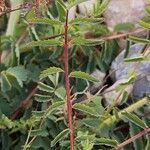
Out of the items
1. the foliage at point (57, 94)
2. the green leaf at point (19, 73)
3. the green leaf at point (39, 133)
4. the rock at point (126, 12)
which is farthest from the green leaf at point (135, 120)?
the rock at point (126, 12)

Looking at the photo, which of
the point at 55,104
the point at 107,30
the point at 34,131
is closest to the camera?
the point at 55,104

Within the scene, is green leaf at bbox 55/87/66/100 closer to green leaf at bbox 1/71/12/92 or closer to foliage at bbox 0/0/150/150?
foliage at bbox 0/0/150/150

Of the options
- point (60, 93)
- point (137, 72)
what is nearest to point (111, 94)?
point (137, 72)

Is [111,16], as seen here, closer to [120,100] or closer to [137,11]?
[137,11]

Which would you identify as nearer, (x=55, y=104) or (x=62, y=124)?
(x=55, y=104)

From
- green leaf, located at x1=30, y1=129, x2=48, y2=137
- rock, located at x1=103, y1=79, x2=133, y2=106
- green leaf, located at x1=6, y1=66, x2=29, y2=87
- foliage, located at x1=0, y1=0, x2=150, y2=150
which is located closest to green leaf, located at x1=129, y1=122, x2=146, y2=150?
foliage, located at x1=0, y1=0, x2=150, y2=150

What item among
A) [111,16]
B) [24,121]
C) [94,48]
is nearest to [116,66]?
[94,48]

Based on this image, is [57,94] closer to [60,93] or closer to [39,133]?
[60,93]
